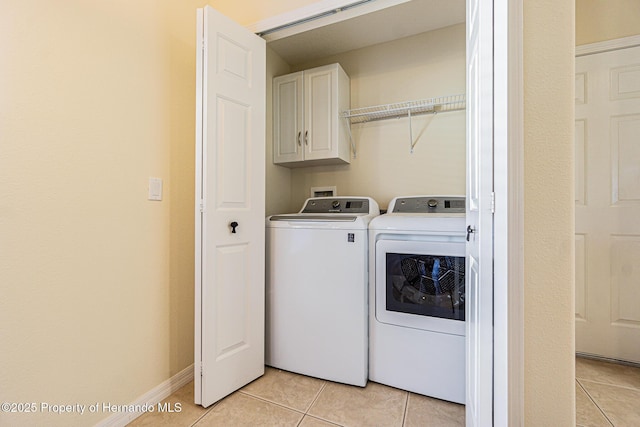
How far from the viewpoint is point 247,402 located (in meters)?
1.52

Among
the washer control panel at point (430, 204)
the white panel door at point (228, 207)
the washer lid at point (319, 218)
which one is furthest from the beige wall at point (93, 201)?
the washer control panel at point (430, 204)

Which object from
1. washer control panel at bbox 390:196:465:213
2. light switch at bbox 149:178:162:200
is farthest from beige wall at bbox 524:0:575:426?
light switch at bbox 149:178:162:200

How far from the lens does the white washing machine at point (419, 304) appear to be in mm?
1467

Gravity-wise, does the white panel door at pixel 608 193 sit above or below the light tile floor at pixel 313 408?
above

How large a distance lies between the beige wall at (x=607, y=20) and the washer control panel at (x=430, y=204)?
3.67 feet

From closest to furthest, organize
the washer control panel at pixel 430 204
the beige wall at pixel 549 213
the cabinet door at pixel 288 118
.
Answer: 1. the beige wall at pixel 549 213
2. the washer control panel at pixel 430 204
3. the cabinet door at pixel 288 118

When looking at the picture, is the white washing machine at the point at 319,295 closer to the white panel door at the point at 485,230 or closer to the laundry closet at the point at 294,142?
the laundry closet at the point at 294,142

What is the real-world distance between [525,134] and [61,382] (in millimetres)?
1861

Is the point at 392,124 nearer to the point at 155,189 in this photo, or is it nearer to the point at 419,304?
the point at 419,304

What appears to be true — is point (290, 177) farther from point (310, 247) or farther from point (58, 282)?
point (58, 282)

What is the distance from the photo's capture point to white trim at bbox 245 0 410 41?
164cm

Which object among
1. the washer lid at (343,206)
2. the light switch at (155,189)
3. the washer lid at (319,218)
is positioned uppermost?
the light switch at (155,189)

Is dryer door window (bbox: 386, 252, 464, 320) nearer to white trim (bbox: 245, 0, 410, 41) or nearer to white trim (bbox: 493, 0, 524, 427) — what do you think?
white trim (bbox: 493, 0, 524, 427)

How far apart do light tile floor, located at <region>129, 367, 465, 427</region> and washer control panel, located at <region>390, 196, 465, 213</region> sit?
3.60 ft
